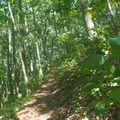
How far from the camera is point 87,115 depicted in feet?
13.0

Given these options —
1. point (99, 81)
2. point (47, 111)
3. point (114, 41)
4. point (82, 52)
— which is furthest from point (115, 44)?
point (47, 111)

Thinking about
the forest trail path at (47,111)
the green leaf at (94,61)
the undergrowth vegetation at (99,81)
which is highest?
the green leaf at (94,61)

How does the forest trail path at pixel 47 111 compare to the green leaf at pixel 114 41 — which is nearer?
the green leaf at pixel 114 41

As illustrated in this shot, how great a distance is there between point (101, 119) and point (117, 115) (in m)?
0.43

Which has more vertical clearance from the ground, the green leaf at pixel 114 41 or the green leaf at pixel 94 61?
the green leaf at pixel 114 41

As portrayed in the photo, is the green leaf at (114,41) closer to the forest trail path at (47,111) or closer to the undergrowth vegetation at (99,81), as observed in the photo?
the undergrowth vegetation at (99,81)

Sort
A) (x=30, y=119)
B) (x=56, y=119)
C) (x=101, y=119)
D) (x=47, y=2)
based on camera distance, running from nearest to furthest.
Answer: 1. (x=101, y=119)
2. (x=56, y=119)
3. (x=30, y=119)
4. (x=47, y=2)

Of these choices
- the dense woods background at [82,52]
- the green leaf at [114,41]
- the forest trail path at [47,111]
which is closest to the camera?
the green leaf at [114,41]

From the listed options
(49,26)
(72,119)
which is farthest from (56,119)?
(49,26)

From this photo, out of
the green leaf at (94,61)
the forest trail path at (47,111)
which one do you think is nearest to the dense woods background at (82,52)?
the green leaf at (94,61)

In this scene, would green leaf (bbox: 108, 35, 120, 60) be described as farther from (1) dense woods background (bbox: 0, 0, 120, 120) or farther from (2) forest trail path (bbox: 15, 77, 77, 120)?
(2) forest trail path (bbox: 15, 77, 77, 120)

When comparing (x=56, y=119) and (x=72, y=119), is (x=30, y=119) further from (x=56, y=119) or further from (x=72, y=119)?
(x=72, y=119)

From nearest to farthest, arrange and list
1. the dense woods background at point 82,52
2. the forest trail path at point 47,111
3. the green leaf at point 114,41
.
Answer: the green leaf at point 114,41 < the dense woods background at point 82,52 < the forest trail path at point 47,111

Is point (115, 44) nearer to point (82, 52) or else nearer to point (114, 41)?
point (114, 41)
